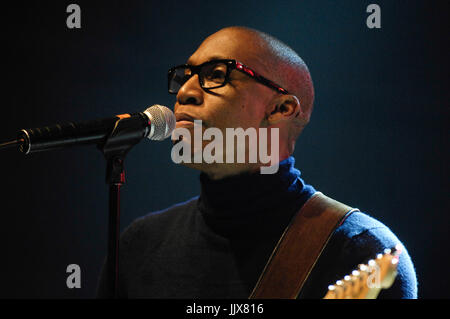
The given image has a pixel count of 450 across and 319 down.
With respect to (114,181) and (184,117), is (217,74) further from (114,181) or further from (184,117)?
(114,181)

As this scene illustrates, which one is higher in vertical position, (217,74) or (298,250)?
(217,74)

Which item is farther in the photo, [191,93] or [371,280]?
[191,93]

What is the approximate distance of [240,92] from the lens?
5.65 feet

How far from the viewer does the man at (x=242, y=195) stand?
1635 millimetres

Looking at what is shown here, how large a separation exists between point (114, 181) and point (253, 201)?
0.62m

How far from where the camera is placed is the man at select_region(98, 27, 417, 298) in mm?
1635


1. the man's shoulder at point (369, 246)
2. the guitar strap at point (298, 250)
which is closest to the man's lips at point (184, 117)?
the guitar strap at point (298, 250)

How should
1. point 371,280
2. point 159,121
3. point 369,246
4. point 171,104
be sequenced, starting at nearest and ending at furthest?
point 371,280 < point 159,121 < point 369,246 < point 171,104

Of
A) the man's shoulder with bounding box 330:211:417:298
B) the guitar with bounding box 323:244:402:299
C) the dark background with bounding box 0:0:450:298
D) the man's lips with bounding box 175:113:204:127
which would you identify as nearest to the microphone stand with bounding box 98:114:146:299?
the man's lips with bounding box 175:113:204:127

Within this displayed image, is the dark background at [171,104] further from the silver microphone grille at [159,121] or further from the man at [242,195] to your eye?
the silver microphone grille at [159,121]

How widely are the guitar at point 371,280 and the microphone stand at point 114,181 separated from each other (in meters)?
0.62

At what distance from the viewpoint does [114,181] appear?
4.24 feet

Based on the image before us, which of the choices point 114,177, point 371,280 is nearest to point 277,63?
point 114,177

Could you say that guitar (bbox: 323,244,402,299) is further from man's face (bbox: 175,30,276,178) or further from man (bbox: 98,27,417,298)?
man's face (bbox: 175,30,276,178)
